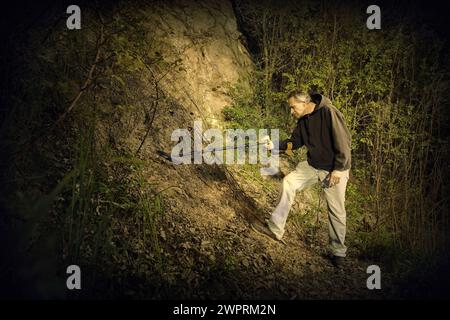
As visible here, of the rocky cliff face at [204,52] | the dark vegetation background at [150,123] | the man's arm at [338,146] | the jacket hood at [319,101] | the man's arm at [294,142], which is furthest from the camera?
the rocky cliff face at [204,52]

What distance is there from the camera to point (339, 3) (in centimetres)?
703

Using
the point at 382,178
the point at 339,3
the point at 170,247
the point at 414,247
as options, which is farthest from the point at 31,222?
the point at 339,3

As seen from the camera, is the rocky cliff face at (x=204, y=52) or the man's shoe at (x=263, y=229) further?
the rocky cliff face at (x=204, y=52)

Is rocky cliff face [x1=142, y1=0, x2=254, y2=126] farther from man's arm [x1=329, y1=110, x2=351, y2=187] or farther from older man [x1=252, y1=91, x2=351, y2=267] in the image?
man's arm [x1=329, y1=110, x2=351, y2=187]

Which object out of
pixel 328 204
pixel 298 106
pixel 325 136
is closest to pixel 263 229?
pixel 328 204

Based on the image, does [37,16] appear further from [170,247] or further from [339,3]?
[339,3]

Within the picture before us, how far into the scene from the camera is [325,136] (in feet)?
15.0

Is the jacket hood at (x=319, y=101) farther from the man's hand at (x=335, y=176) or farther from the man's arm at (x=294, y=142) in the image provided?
the man's hand at (x=335, y=176)

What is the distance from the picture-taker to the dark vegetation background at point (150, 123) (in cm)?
365

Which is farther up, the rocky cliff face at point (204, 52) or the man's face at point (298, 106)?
the rocky cliff face at point (204, 52)

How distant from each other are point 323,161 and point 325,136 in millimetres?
304

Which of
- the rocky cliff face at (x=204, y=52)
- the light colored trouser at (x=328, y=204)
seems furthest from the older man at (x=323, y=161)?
the rocky cliff face at (x=204, y=52)

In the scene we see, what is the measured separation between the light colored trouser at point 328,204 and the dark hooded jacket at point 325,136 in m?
0.14

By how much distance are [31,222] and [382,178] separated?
16.9 ft
